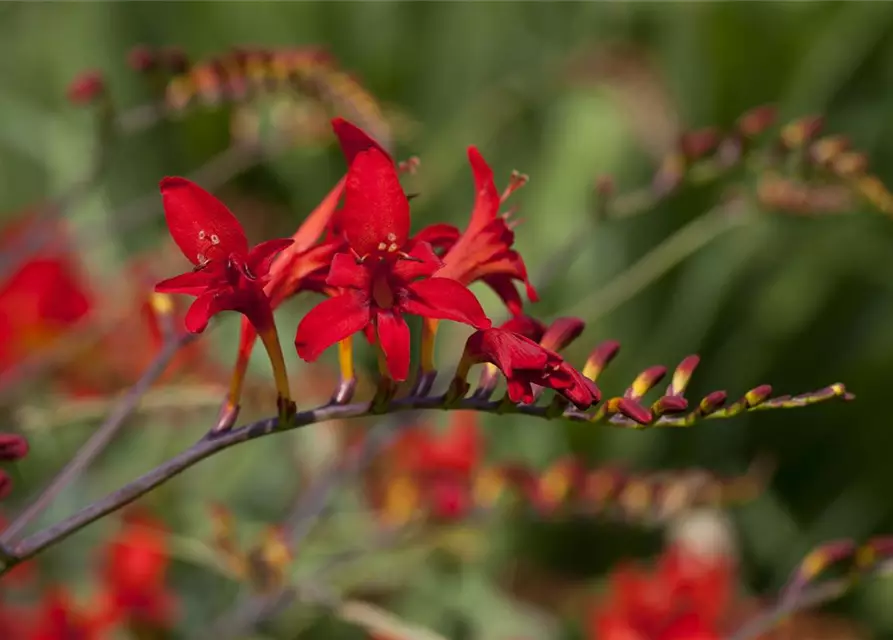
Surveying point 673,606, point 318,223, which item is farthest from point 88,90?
point 673,606

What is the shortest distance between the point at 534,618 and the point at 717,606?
14cm

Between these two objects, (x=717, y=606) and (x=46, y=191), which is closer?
(x=717, y=606)

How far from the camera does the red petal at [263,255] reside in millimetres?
272

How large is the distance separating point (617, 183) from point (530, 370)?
864 mm

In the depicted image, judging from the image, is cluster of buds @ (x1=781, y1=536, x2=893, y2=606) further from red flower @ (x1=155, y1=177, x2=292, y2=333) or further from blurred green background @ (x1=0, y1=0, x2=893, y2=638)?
blurred green background @ (x1=0, y1=0, x2=893, y2=638)

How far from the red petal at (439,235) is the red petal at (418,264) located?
2 centimetres

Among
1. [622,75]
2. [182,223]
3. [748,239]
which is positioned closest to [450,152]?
[622,75]

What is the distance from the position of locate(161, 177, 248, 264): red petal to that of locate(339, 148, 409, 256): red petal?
0.03 meters

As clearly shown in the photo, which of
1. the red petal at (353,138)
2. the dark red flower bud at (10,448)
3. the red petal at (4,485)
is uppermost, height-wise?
the red petal at (353,138)

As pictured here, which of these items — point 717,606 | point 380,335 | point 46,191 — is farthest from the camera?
point 46,191

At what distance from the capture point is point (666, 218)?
107 cm

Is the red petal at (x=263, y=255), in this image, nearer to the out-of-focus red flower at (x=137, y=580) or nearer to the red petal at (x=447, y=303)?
the red petal at (x=447, y=303)

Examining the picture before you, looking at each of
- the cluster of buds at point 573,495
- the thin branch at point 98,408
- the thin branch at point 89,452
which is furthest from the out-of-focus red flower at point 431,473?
the thin branch at point 89,452

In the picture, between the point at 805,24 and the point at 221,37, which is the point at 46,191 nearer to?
the point at 221,37
